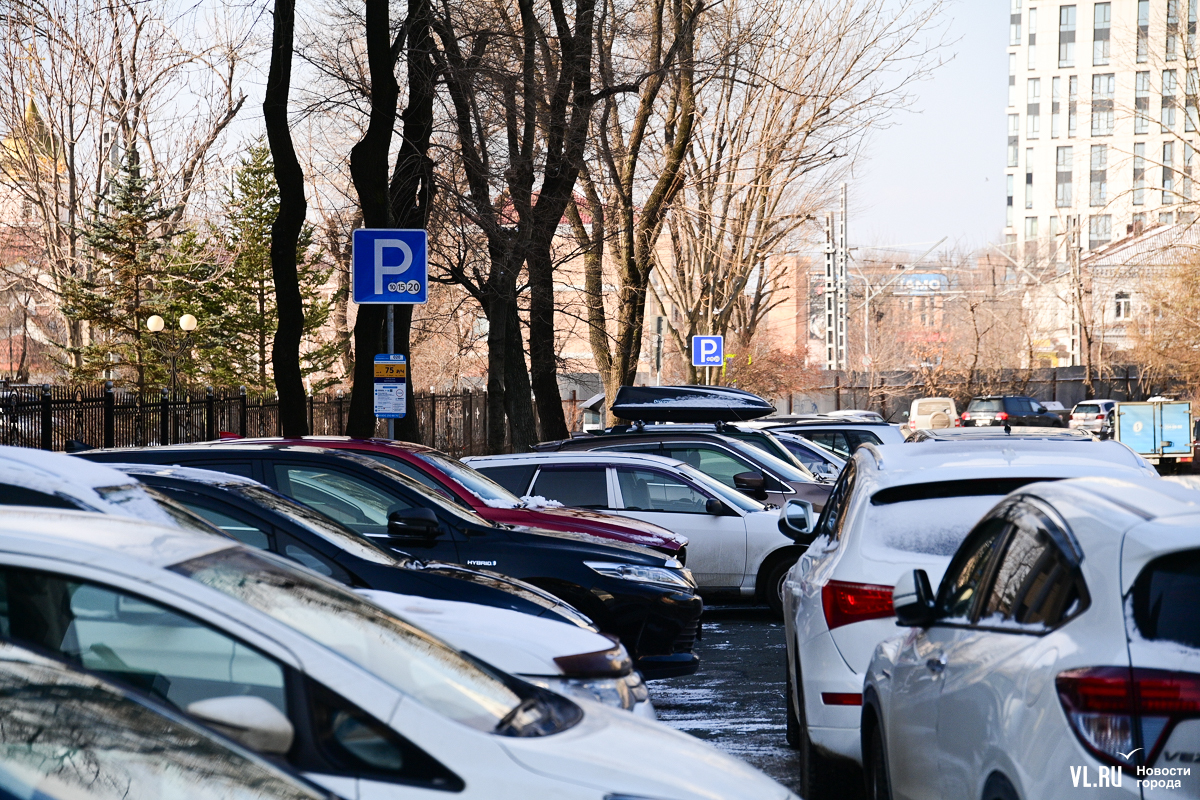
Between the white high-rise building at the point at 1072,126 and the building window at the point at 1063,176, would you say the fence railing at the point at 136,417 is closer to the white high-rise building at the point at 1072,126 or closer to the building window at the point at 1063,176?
the white high-rise building at the point at 1072,126

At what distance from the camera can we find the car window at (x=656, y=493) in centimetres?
1302

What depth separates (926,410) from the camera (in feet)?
164

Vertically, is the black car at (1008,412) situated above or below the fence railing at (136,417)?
below

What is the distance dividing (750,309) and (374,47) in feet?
96.9

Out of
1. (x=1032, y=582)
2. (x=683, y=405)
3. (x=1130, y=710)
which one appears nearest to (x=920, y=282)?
(x=683, y=405)

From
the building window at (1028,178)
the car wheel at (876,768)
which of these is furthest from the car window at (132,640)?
the building window at (1028,178)

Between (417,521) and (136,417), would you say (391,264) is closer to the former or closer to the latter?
(417,521)

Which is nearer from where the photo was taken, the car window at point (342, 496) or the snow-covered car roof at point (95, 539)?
the snow-covered car roof at point (95, 539)

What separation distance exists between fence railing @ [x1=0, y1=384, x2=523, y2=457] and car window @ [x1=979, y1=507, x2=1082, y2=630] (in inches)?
292

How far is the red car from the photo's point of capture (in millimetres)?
9820

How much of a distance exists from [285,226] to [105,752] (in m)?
14.2

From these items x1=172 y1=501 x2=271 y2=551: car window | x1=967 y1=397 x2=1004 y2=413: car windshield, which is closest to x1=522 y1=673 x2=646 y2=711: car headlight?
x1=172 y1=501 x2=271 y2=551: car window

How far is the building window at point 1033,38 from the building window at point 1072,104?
341 cm

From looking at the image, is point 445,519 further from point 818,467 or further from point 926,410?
point 926,410
